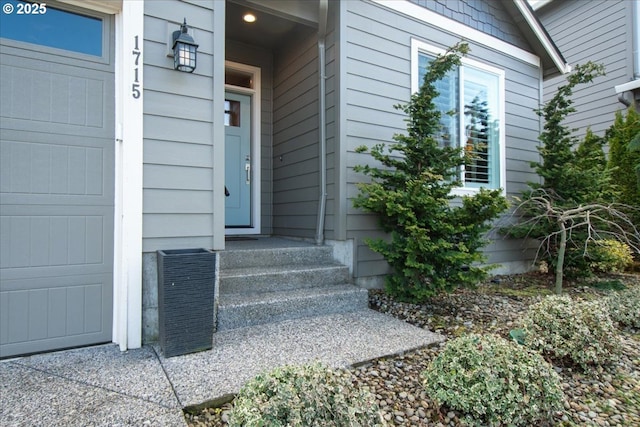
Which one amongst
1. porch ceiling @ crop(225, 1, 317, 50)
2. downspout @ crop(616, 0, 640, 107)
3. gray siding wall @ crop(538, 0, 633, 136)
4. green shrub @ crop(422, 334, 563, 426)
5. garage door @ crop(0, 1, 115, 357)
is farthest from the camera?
gray siding wall @ crop(538, 0, 633, 136)

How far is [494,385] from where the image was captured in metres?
1.75

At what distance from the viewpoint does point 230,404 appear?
1.87 metres

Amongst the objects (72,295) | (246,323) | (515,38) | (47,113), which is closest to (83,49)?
(47,113)

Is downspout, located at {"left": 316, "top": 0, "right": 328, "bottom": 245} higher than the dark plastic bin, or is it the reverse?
downspout, located at {"left": 316, "top": 0, "right": 328, "bottom": 245}

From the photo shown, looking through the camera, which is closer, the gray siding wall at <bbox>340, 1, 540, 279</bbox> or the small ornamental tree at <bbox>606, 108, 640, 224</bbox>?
the gray siding wall at <bbox>340, 1, 540, 279</bbox>

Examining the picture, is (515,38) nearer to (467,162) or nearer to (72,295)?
(467,162)

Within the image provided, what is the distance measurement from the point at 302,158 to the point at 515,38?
12.5 feet

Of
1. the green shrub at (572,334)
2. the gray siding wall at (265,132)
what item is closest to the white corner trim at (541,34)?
the gray siding wall at (265,132)

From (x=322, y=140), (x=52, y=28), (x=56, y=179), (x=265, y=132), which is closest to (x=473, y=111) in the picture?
(x=322, y=140)

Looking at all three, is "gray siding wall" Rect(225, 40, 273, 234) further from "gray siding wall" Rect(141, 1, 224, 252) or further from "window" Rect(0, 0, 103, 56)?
"window" Rect(0, 0, 103, 56)

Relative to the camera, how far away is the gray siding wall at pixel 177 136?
105 inches

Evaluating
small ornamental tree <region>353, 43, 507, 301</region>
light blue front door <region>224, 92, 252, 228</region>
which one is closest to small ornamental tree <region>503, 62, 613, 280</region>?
small ornamental tree <region>353, 43, 507, 301</region>

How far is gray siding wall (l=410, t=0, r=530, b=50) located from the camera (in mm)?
4617

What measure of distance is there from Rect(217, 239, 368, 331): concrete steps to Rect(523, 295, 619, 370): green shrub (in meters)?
1.45
